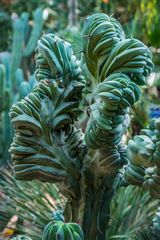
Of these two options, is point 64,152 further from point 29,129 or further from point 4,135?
point 4,135

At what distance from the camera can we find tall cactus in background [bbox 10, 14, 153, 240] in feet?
4.34

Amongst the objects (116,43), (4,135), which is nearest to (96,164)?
(116,43)

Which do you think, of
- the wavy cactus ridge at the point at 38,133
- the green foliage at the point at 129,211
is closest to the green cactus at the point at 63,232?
the wavy cactus ridge at the point at 38,133

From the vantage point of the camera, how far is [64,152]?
4.83ft

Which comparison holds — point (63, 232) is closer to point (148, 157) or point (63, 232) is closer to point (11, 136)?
point (148, 157)

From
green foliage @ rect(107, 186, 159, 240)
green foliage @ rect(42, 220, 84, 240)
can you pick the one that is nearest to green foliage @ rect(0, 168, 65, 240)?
green foliage @ rect(107, 186, 159, 240)

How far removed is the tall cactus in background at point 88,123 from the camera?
1323mm

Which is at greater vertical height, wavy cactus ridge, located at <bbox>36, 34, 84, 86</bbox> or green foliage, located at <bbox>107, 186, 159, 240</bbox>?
wavy cactus ridge, located at <bbox>36, 34, 84, 86</bbox>

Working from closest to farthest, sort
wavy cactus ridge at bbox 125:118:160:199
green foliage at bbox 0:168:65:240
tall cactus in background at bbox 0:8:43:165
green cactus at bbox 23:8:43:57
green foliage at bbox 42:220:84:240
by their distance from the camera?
wavy cactus ridge at bbox 125:118:160:199, green foliage at bbox 42:220:84:240, green foliage at bbox 0:168:65:240, tall cactus in background at bbox 0:8:43:165, green cactus at bbox 23:8:43:57

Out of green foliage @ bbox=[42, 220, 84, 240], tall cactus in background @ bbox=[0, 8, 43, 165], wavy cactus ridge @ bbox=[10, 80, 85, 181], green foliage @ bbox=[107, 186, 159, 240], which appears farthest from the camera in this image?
tall cactus in background @ bbox=[0, 8, 43, 165]

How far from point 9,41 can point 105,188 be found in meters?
7.10

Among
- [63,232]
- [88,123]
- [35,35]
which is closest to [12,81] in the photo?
[35,35]

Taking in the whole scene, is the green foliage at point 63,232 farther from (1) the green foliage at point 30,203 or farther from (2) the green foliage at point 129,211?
(1) the green foliage at point 30,203

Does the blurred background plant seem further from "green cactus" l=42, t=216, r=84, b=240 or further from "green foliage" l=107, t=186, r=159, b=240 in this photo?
"green cactus" l=42, t=216, r=84, b=240
